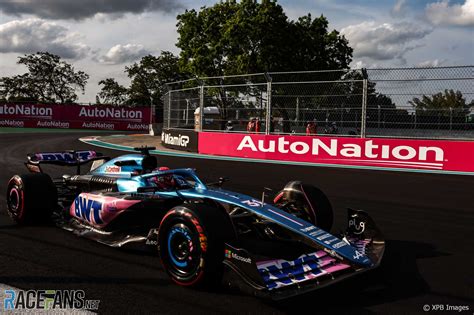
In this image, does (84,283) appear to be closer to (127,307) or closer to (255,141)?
(127,307)

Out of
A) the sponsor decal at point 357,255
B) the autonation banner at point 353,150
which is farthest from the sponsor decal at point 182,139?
the sponsor decal at point 357,255

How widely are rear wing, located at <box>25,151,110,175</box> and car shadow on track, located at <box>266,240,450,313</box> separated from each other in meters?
3.77

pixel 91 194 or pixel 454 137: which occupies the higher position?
pixel 454 137

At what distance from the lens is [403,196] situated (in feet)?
25.4

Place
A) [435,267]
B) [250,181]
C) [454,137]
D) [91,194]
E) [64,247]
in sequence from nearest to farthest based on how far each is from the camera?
[435,267] < [64,247] < [91,194] < [250,181] < [454,137]

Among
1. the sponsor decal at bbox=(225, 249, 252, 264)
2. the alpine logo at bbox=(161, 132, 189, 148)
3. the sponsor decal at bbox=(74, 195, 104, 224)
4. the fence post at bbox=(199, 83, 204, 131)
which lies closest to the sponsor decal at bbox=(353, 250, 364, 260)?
the sponsor decal at bbox=(225, 249, 252, 264)

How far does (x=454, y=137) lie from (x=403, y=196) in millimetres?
4507

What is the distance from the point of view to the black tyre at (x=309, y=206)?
4625 mm

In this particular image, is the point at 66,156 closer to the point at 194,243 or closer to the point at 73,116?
the point at 194,243

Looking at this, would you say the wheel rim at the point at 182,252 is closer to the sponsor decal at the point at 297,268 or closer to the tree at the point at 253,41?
the sponsor decal at the point at 297,268

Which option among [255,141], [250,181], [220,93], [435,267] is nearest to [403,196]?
[250,181]

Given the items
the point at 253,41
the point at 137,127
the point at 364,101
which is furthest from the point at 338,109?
the point at 137,127

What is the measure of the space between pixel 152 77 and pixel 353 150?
48500 mm

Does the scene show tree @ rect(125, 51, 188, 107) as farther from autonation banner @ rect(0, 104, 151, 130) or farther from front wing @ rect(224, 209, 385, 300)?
front wing @ rect(224, 209, 385, 300)
